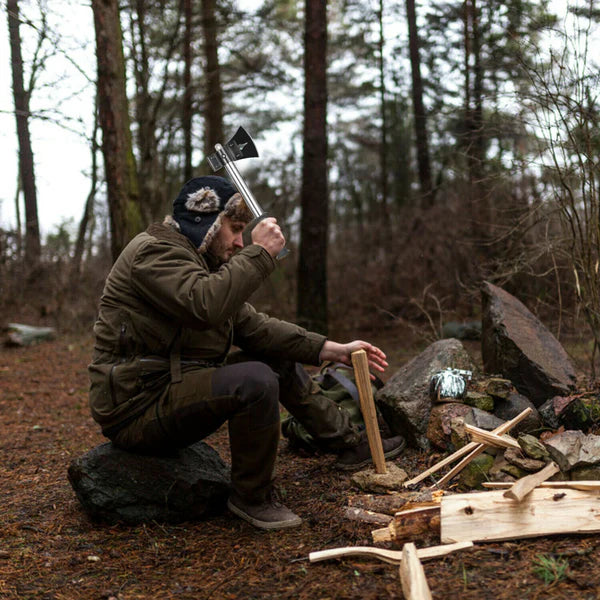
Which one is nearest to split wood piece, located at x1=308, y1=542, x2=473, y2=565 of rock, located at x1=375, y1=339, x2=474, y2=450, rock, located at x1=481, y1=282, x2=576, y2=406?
rock, located at x1=375, y1=339, x2=474, y2=450

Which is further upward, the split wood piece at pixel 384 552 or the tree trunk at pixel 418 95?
the tree trunk at pixel 418 95

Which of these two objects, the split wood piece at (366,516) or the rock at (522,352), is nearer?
the split wood piece at (366,516)

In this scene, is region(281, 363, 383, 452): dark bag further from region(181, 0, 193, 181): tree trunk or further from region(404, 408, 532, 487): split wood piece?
region(181, 0, 193, 181): tree trunk

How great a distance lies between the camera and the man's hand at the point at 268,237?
304cm

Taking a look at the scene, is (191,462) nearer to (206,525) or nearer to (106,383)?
(206,525)

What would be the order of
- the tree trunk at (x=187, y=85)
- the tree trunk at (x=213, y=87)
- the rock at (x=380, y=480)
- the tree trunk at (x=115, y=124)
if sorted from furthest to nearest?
the tree trunk at (x=213, y=87) → the tree trunk at (x=187, y=85) → the tree trunk at (x=115, y=124) → the rock at (x=380, y=480)

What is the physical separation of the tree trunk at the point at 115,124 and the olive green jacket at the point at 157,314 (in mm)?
3602

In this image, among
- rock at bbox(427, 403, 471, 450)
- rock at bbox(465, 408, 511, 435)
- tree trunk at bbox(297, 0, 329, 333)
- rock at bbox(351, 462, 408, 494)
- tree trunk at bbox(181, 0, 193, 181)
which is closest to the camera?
rock at bbox(351, 462, 408, 494)

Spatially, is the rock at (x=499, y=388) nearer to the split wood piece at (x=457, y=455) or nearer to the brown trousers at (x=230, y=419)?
the split wood piece at (x=457, y=455)

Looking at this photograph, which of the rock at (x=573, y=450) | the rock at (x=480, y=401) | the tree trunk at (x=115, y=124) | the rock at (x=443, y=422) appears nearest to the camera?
the rock at (x=573, y=450)

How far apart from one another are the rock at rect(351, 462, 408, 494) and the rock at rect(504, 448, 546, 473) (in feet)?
1.88

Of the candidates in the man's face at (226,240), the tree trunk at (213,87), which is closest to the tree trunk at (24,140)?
the tree trunk at (213,87)

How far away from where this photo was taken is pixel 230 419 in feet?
9.53

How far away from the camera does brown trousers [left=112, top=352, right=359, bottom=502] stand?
2855 millimetres
